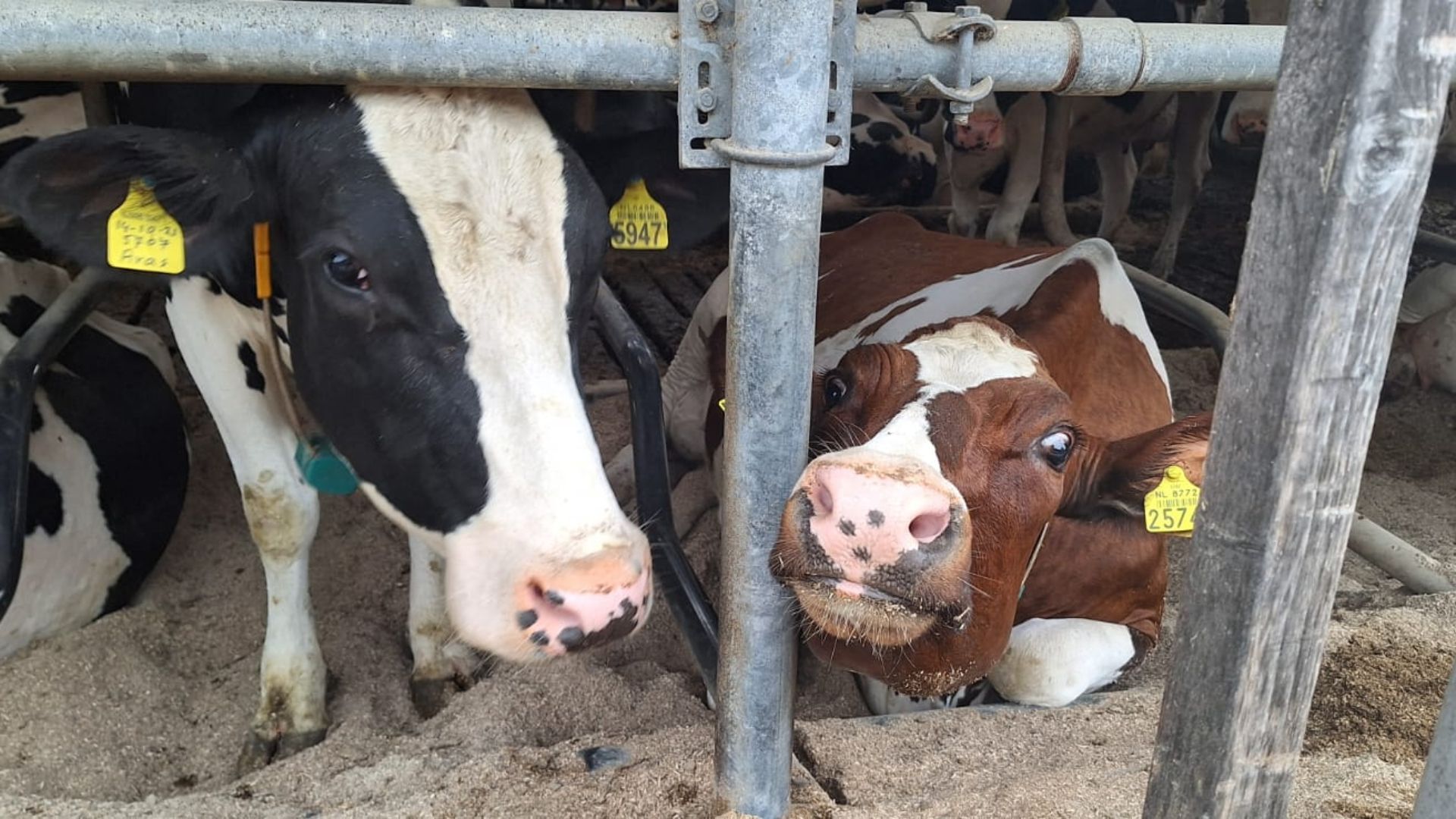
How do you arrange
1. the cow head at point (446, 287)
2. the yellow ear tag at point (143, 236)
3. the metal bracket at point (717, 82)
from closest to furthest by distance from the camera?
1. the metal bracket at point (717, 82)
2. the cow head at point (446, 287)
3. the yellow ear tag at point (143, 236)

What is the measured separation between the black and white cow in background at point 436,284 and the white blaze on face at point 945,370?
49 centimetres

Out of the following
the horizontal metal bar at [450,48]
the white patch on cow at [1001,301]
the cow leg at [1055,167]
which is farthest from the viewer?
the cow leg at [1055,167]

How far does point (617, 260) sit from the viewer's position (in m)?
6.71

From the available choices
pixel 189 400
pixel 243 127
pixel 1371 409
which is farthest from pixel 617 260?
pixel 1371 409

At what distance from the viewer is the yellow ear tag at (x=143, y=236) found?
1.98 meters

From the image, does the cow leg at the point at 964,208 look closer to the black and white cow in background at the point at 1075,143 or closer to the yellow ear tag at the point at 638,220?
the black and white cow in background at the point at 1075,143

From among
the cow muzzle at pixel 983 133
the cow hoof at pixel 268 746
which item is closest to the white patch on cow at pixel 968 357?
the cow hoof at pixel 268 746

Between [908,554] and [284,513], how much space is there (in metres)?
1.70

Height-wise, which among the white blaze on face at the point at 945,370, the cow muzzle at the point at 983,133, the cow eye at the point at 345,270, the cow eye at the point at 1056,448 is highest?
the cow eye at the point at 345,270

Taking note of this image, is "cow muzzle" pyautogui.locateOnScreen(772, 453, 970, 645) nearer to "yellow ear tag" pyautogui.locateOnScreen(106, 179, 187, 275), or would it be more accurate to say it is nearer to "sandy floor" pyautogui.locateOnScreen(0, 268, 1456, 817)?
"sandy floor" pyautogui.locateOnScreen(0, 268, 1456, 817)

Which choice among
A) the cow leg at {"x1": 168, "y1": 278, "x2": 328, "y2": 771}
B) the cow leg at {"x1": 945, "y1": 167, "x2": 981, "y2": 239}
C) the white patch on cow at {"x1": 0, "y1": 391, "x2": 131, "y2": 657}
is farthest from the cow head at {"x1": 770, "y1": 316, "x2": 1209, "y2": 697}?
the cow leg at {"x1": 945, "y1": 167, "x2": 981, "y2": 239}

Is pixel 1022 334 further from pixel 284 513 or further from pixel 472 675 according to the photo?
pixel 284 513

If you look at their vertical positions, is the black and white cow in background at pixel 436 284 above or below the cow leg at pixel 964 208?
above

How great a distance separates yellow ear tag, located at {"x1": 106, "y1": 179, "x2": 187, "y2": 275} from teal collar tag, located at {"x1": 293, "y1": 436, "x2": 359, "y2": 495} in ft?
2.10
